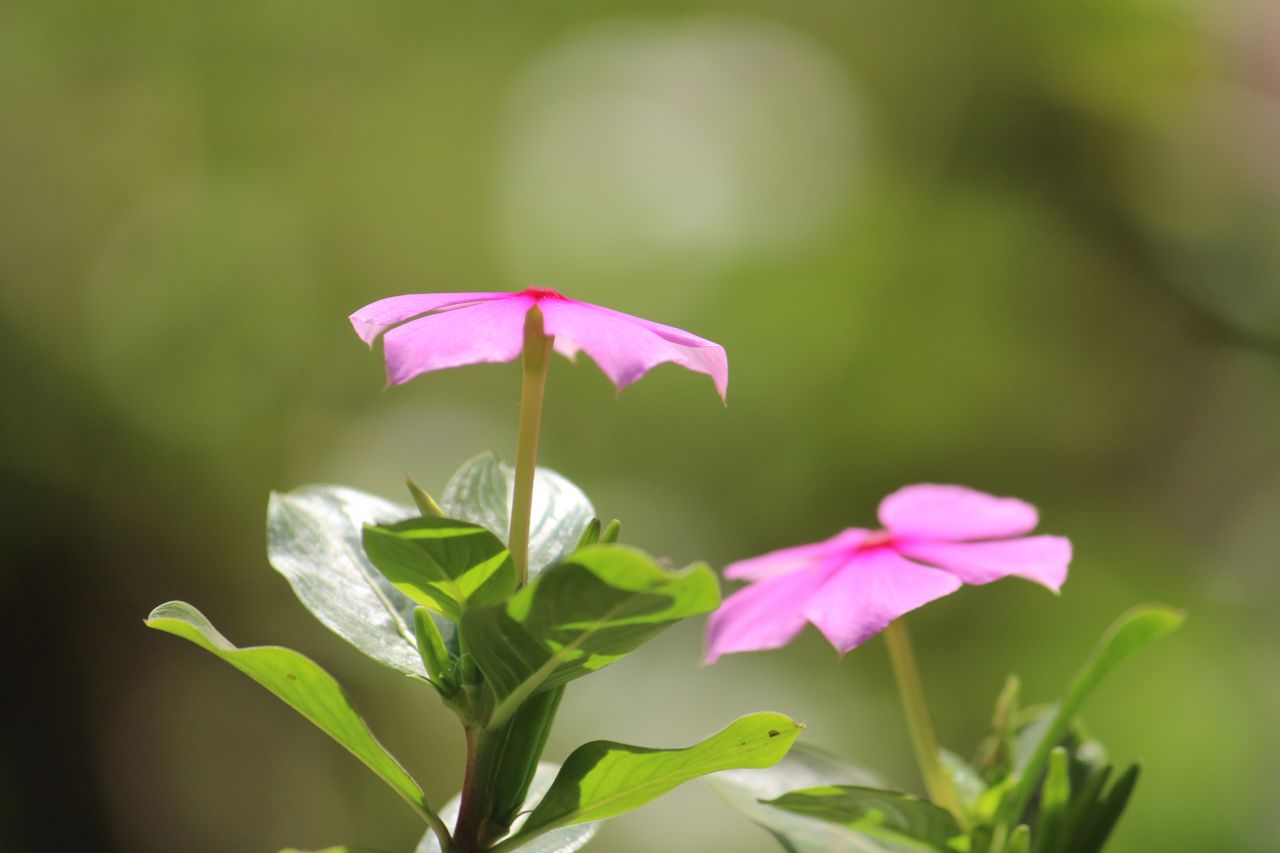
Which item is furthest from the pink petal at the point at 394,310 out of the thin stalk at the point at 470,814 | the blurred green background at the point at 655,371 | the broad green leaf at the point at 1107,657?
the blurred green background at the point at 655,371

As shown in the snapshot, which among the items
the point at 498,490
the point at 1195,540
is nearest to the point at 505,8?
the point at 1195,540

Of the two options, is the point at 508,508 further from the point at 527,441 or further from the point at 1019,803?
the point at 1019,803

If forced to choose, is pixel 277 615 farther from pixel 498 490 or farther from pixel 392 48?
pixel 498 490

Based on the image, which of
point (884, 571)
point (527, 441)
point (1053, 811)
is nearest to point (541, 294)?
point (527, 441)

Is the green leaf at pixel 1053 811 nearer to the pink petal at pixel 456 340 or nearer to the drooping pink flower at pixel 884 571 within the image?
the drooping pink flower at pixel 884 571

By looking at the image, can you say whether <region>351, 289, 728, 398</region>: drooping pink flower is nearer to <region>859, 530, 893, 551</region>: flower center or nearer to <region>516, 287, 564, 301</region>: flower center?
<region>516, 287, 564, 301</region>: flower center
